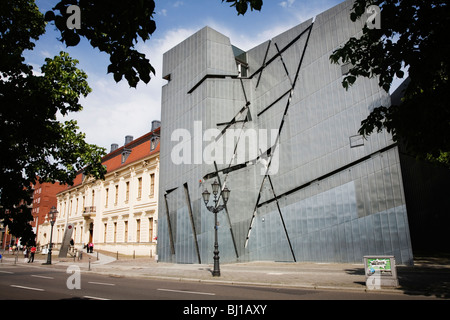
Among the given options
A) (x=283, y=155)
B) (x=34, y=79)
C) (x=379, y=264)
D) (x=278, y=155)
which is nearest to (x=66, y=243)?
(x=278, y=155)

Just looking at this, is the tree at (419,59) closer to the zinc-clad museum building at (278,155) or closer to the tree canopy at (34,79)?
the tree canopy at (34,79)

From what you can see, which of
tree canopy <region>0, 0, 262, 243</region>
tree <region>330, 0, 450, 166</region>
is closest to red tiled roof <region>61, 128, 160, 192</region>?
tree <region>330, 0, 450, 166</region>

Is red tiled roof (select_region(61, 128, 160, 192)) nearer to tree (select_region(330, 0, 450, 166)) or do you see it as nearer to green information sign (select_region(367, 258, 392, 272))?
green information sign (select_region(367, 258, 392, 272))

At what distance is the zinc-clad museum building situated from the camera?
19.0 meters

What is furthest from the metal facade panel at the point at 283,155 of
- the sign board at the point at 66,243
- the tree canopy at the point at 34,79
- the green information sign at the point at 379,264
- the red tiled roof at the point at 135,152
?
the tree canopy at the point at 34,79

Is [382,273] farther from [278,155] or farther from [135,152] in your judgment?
[135,152]

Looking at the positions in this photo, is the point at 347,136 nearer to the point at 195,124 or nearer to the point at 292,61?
the point at 292,61

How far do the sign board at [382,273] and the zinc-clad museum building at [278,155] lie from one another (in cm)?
838

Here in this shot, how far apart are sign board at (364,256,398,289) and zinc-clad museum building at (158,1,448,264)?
8.38m

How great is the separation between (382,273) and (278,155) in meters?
15.3

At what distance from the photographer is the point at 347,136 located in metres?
20.3

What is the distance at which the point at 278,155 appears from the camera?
25.0m
